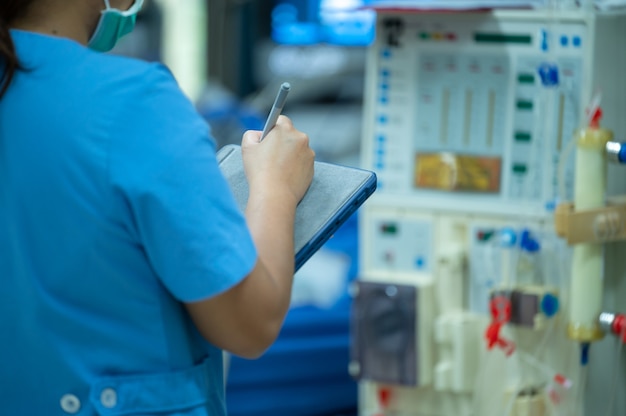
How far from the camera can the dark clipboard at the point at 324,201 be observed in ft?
4.09

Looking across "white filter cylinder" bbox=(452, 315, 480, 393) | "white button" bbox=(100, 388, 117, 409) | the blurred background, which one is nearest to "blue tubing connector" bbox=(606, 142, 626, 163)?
"white filter cylinder" bbox=(452, 315, 480, 393)

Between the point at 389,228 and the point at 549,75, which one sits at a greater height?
the point at 549,75

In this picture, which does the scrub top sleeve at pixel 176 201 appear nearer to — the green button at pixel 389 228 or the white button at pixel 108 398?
the white button at pixel 108 398

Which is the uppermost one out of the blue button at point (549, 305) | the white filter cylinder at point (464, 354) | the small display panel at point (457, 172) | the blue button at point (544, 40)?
the blue button at point (544, 40)

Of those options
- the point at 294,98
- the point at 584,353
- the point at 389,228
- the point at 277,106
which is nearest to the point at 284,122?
the point at 277,106

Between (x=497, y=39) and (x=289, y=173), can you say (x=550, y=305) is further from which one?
(x=289, y=173)

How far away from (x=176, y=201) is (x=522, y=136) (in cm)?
133

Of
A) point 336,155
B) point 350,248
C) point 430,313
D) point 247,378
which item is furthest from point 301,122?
point 430,313

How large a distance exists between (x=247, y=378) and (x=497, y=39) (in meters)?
1.54

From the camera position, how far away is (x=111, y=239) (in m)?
1.09

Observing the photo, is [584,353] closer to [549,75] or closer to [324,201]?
[549,75]

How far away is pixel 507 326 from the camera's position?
2174 millimetres

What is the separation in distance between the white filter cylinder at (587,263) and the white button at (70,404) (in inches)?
44.0

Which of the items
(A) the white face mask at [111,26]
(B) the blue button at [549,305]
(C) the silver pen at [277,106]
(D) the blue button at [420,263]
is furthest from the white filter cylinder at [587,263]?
(A) the white face mask at [111,26]
